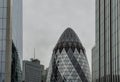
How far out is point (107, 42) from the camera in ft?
218

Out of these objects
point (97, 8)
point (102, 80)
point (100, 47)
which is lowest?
point (102, 80)

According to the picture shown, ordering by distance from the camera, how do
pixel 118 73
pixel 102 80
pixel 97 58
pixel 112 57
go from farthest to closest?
pixel 97 58, pixel 102 80, pixel 112 57, pixel 118 73

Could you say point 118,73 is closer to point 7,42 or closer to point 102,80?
point 102,80

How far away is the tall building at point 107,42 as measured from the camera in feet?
198

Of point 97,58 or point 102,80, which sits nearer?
point 102,80

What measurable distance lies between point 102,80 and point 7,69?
12.5 metres

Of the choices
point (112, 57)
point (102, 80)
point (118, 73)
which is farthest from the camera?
point (102, 80)

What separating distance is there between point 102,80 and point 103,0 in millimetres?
10537

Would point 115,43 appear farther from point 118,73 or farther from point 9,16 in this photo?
point 9,16

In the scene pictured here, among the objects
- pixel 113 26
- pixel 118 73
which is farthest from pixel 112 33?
pixel 118 73

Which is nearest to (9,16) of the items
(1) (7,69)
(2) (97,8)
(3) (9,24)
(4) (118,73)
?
(3) (9,24)

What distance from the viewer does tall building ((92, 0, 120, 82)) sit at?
6050 centimetres

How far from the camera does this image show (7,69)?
227ft

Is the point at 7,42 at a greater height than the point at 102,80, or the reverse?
the point at 7,42
